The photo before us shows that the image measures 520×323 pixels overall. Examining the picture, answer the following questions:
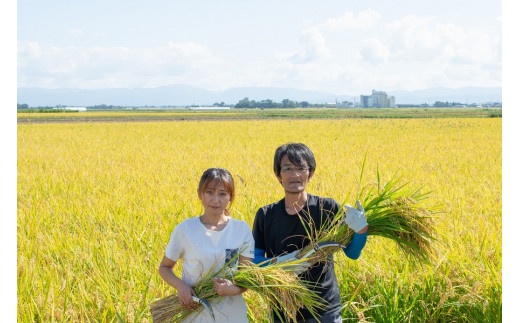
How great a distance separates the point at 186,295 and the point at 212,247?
219mm

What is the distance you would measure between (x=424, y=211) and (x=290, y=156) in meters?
0.76

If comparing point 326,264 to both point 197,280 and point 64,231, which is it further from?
point 64,231

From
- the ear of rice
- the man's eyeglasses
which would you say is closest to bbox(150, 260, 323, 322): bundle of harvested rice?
the ear of rice

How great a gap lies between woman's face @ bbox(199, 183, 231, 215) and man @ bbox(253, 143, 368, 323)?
302 millimetres

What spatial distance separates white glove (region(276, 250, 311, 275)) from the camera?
2.24 metres

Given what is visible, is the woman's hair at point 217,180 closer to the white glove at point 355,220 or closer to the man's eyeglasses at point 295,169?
the man's eyeglasses at point 295,169

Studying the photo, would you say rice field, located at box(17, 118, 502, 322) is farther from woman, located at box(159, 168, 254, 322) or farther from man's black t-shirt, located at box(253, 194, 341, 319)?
woman, located at box(159, 168, 254, 322)

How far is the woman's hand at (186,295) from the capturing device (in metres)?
2.11

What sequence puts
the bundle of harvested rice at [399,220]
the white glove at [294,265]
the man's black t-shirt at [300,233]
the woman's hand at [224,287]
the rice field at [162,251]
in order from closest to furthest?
the woman's hand at [224,287] → the white glove at [294,265] → the man's black t-shirt at [300,233] → the bundle of harvested rice at [399,220] → the rice field at [162,251]

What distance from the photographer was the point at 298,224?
2.37 m

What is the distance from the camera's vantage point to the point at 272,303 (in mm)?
2281

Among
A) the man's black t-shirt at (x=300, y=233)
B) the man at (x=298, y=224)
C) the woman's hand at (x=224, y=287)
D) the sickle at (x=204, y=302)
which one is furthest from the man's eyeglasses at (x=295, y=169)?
the sickle at (x=204, y=302)

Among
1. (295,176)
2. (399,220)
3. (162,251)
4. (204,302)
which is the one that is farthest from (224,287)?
(162,251)

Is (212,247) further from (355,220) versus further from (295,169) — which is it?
(355,220)
